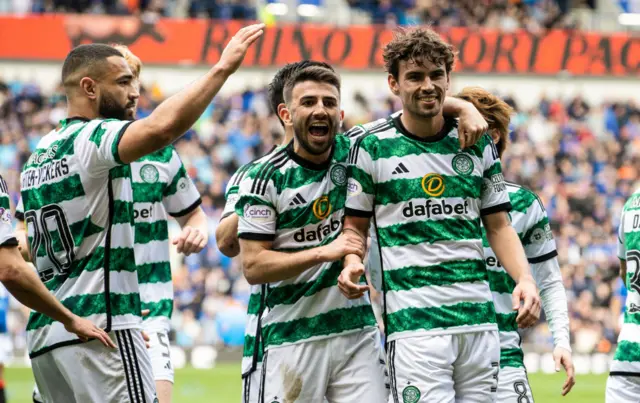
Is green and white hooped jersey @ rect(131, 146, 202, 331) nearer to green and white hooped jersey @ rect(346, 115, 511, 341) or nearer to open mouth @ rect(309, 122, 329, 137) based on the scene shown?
open mouth @ rect(309, 122, 329, 137)

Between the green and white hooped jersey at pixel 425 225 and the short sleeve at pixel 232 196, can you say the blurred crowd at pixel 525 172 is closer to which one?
the short sleeve at pixel 232 196

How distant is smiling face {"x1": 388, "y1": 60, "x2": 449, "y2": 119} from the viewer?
17.6 ft

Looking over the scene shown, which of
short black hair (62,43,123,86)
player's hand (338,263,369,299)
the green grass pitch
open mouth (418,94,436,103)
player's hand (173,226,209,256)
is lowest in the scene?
the green grass pitch

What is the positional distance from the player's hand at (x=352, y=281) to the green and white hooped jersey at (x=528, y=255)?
160 centimetres

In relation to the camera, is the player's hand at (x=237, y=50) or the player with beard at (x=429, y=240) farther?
the player with beard at (x=429, y=240)

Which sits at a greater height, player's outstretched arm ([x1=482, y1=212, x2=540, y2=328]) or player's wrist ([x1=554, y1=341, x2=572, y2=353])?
player's outstretched arm ([x1=482, y1=212, x2=540, y2=328])

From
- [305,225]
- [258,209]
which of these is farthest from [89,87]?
[305,225]

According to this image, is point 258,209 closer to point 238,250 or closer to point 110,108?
point 238,250

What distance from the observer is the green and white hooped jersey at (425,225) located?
5305 mm

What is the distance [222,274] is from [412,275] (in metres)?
13.8

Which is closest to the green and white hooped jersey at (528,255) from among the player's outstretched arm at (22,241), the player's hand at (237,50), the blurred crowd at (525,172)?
the player's hand at (237,50)

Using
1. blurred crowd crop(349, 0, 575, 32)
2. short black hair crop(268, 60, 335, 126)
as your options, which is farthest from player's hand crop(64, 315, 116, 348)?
blurred crowd crop(349, 0, 575, 32)

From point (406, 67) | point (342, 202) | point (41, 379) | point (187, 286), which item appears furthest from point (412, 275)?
point (187, 286)

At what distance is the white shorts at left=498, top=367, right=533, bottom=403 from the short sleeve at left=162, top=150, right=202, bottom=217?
2.30 meters
